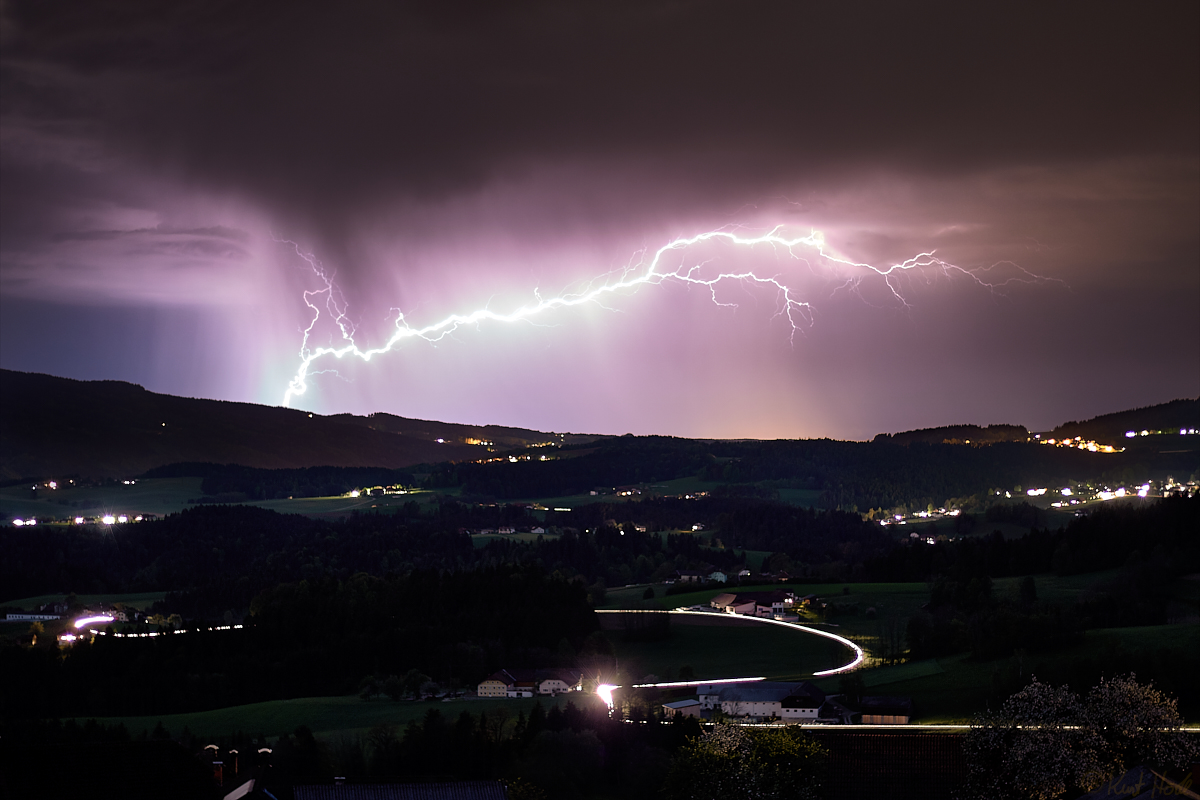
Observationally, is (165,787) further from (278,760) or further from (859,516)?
(859,516)

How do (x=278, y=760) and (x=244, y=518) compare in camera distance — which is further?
(x=244, y=518)

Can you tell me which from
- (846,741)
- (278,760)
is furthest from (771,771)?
(278,760)

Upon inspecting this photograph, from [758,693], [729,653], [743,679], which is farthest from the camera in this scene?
[729,653]

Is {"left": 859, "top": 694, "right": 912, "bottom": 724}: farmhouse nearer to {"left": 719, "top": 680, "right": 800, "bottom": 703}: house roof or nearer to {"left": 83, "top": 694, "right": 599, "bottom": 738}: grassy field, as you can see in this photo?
{"left": 719, "top": 680, "right": 800, "bottom": 703}: house roof

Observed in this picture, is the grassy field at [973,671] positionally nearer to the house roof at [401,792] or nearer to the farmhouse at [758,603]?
the farmhouse at [758,603]

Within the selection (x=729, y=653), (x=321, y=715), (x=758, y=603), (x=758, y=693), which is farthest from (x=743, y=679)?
(x=758, y=603)

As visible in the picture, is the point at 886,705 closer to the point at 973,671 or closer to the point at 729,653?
the point at 973,671

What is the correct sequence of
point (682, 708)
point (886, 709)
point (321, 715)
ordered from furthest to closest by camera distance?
point (321, 715) → point (682, 708) → point (886, 709)
